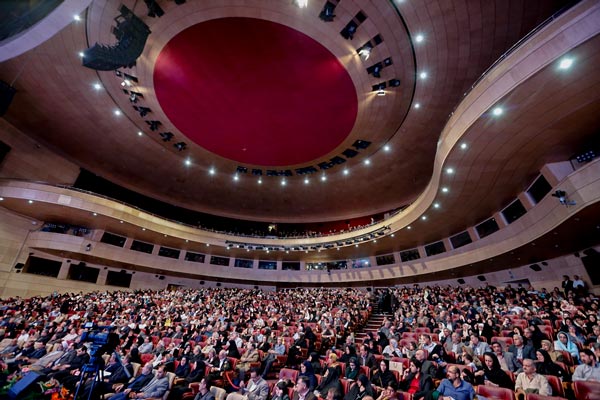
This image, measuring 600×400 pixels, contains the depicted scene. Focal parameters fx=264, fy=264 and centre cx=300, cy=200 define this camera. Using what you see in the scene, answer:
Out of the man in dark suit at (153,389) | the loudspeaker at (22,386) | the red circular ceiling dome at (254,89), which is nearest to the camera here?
the loudspeaker at (22,386)

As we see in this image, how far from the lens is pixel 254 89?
35.1ft

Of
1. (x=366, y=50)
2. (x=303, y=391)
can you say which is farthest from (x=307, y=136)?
(x=303, y=391)

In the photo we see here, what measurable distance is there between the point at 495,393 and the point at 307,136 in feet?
37.8

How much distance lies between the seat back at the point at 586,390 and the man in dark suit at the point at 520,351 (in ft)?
3.39

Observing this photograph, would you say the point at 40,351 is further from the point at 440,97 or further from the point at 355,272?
the point at 355,272

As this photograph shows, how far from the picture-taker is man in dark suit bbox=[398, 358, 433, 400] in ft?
13.5

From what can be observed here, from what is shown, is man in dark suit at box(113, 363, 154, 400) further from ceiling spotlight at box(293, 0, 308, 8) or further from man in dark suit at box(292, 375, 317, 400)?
ceiling spotlight at box(293, 0, 308, 8)

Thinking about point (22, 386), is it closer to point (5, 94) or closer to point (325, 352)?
point (325, 352)

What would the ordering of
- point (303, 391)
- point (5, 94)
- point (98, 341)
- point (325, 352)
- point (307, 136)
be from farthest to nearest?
point (307, 136), point (5, 94), point (325, 352), point (303, 391), point (98, 341)

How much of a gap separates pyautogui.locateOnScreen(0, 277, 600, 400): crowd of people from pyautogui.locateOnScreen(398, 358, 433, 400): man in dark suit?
2cm

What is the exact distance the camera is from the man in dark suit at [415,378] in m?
4.11

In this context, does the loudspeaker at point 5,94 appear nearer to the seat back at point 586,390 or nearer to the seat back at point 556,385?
the seat back at point 556,385

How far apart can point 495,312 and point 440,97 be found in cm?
746

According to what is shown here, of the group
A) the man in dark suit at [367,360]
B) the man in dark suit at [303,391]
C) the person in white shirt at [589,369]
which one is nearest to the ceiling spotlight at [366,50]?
the man in dark suit at [367,360]
